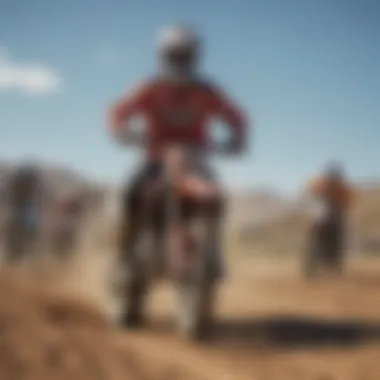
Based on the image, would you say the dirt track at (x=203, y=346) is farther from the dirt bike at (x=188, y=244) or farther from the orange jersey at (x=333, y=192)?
the orange jersey at (x=333, y=192)

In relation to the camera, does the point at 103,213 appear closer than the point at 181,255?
No

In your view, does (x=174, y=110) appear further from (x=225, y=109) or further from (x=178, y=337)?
(x=178, y=337)

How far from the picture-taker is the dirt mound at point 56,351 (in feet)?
5.90

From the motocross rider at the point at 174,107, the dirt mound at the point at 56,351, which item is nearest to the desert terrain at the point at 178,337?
the dirt mound at the point at 56,351

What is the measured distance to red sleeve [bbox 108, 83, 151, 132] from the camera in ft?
7.32

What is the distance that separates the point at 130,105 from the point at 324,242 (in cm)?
Result: 200

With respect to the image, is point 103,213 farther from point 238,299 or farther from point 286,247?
point 286,247

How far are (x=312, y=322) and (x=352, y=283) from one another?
2.84ft

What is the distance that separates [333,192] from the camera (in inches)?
139

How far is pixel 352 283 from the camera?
A: 10.9 feet

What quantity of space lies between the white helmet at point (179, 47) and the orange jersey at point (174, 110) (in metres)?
0.06

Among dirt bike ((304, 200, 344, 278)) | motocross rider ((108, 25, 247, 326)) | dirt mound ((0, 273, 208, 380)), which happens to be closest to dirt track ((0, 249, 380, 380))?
dirt mound ((0, 273, 208, 380))

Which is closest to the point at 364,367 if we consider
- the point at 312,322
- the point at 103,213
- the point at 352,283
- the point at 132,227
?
the point at 312,322

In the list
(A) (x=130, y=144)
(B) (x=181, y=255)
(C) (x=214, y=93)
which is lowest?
(B) (x=181, y=255)
